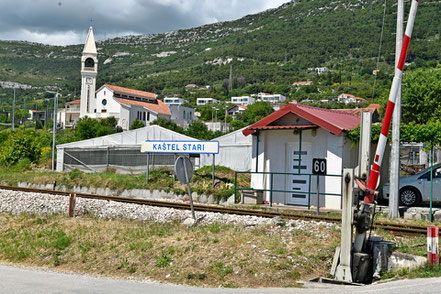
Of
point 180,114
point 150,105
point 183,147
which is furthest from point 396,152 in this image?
point 180,114

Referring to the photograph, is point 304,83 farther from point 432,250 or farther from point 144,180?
point 432,250

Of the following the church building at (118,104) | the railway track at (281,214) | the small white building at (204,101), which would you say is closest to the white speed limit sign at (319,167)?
the railway track at (281,214)

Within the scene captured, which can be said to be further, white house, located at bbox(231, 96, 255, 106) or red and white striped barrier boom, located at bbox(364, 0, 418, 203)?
white house, located at bbox(231, 96, 255, 106)

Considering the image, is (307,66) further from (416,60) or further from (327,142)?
(327,142)

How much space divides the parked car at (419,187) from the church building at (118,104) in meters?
80.4

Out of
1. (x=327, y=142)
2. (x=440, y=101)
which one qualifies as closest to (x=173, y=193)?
(x=327, y=142)

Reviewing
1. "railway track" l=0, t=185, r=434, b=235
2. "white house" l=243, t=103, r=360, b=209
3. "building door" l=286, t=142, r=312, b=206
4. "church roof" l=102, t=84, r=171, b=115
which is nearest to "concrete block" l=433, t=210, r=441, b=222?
"railway track" l=0, t=185, r=434, b=235

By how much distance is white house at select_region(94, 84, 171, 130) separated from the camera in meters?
97.3

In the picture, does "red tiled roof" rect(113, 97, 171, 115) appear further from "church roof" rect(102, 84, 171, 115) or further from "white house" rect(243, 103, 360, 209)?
"white house" rect(243, 103, 360, 209)

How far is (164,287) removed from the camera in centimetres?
930

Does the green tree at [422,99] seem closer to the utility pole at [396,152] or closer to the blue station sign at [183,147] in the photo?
the blue station sign at [183,147]

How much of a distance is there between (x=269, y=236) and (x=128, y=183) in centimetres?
1619

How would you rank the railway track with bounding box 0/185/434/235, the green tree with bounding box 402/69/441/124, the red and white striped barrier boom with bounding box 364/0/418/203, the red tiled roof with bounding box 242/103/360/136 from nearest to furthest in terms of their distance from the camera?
the red and white striped barrier boom with bounding box 364/0/418/203
the railway track with bounding box 0/185/434/235
the red tiled roof with bounding box 242/103/360/136
the green tree with bounding box 402/69/441/124

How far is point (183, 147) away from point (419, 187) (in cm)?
1215
